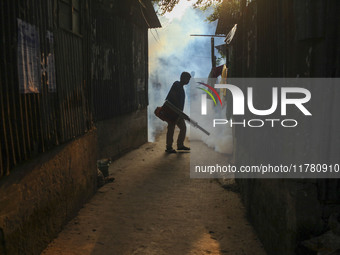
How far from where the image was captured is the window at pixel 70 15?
4637 mm

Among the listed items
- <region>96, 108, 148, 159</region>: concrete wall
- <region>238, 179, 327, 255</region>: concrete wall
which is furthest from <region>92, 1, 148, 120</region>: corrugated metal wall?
<region>238, 179, 327, 255</region>: concrete wall

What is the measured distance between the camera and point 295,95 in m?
2.98

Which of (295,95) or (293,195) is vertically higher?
(295,95)

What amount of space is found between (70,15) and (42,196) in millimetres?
2895

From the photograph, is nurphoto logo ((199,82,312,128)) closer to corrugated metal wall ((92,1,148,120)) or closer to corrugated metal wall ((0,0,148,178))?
corrugated metal wall ((0,0,148,178))

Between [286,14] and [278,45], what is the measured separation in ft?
1.12

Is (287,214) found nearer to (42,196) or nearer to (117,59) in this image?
(42,196)

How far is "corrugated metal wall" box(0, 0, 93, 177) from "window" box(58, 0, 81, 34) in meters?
0.13

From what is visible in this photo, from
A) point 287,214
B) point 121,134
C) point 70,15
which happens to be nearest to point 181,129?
point 121,134

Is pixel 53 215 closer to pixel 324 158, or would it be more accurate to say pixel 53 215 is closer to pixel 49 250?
pixel 49 250

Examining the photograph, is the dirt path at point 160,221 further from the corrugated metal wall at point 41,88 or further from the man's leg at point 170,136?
the man's leg at point 170,136

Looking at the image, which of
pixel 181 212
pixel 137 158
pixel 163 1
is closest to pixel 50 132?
pixel 181 212

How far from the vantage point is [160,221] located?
478cm

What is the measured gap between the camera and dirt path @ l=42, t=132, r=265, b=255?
3.97 metres
